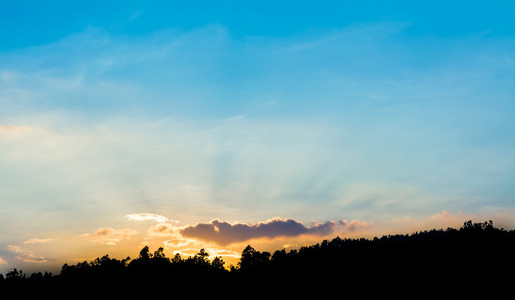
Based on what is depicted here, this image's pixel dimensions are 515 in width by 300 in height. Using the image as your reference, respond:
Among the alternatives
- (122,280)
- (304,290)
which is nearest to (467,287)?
(304,290)

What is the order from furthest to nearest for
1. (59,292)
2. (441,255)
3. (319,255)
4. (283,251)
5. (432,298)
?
(283,251)
(319,255)
(59,292)
(441,255)
(432,298)

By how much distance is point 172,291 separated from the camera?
152000mm

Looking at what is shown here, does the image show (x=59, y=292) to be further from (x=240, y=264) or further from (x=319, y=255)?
(x=319, y=255)

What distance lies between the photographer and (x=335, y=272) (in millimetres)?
145500

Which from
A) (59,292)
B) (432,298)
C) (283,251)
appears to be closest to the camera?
(432,298)

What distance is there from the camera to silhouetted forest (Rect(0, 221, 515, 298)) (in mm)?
124812

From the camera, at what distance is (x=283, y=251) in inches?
7475

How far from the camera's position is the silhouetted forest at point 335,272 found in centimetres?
12481

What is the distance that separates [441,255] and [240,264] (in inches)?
3461

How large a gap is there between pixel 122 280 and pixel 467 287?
113 metres

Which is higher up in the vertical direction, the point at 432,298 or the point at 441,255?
the point at 441,255

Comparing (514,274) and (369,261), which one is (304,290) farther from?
(514,274)

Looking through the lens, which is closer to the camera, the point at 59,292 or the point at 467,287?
the point at 467,287

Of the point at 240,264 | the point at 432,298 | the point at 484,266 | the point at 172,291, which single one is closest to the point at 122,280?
the point at 172,291
